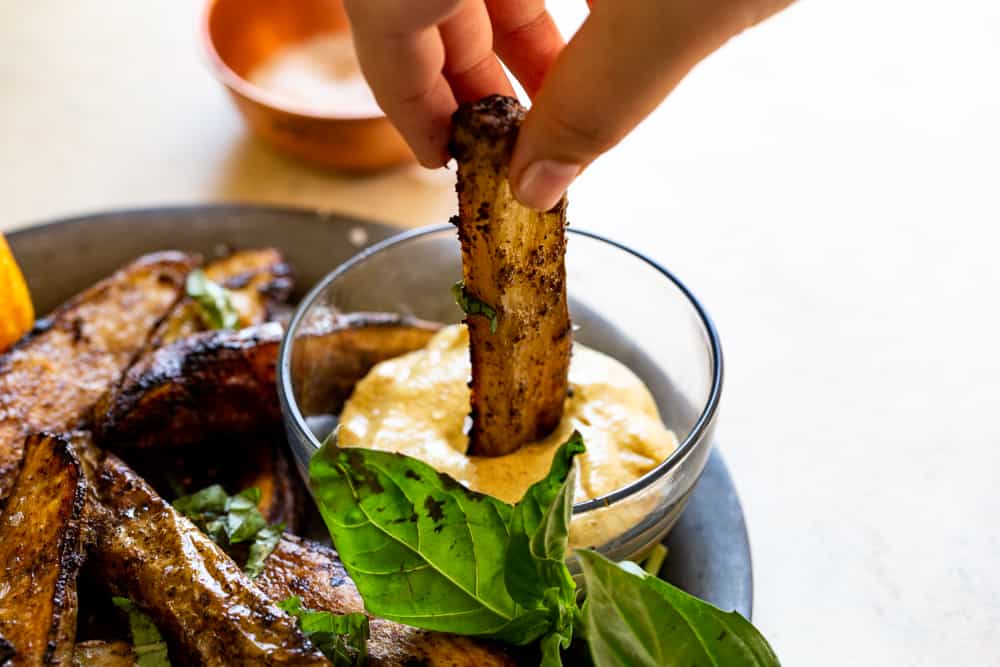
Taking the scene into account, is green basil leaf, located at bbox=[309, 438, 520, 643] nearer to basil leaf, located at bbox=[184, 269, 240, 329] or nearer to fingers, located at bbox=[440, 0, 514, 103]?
fingers, located at bbox=[440, 0, 514, 103]

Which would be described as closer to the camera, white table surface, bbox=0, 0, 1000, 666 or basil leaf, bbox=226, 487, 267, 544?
basil leaf, bbox=226, 487, 267, 544

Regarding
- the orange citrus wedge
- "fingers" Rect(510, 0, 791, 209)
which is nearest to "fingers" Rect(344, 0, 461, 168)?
"fingers" Rect(510, 0, 791, 209)

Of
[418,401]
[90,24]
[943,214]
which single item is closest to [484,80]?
[418,401]

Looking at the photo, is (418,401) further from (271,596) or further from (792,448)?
(792,448)

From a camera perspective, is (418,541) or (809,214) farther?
(809,214)

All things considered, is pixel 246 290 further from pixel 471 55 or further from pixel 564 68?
pixel 564 68

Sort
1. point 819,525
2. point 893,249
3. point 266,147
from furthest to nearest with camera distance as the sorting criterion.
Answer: point 266,147
point 893,249
point 819,525

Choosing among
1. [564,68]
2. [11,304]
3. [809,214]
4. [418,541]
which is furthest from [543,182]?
[809,214]
